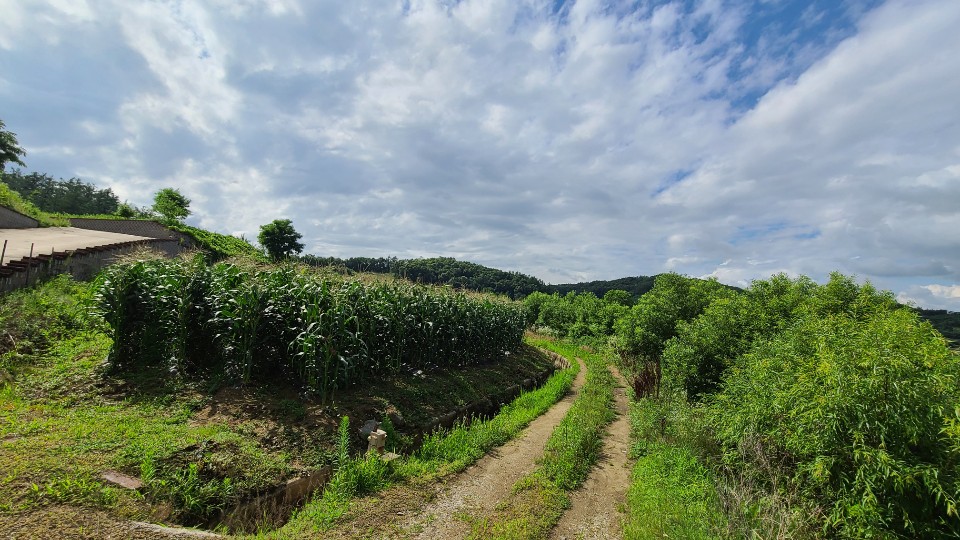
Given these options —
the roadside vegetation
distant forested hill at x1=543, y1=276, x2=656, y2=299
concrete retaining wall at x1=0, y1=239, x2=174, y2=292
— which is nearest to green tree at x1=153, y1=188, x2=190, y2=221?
concrete retaining wall at x1=0, y1=239, x2=174, y2=292

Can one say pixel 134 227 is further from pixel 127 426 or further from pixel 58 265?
pixel 127 426

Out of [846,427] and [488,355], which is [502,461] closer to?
[846,427]

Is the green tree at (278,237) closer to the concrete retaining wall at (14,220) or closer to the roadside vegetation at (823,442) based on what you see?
the concrete retaining wall at (14,220)

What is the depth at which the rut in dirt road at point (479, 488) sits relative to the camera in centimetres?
480

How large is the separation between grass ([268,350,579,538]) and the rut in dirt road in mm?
255

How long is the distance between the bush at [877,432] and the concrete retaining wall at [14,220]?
31.2 meters

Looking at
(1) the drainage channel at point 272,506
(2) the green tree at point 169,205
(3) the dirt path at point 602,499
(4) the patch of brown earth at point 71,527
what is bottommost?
(3) the dirt path at point 602,499

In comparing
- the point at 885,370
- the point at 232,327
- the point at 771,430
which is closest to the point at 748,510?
the point at 771,430

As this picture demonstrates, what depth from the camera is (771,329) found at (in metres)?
9.20

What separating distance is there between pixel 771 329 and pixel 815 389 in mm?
5397

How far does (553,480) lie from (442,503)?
2107mm

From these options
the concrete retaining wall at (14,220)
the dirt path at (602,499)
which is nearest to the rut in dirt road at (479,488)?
the dirt path at (602,499)

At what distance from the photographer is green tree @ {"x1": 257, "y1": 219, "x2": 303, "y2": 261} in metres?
Answer: 32.8

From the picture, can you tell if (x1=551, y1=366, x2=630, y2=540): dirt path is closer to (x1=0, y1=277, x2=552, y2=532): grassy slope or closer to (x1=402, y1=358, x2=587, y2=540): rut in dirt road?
(x1=402, y1=358, x2=587, y2=540): rut in dirt road
